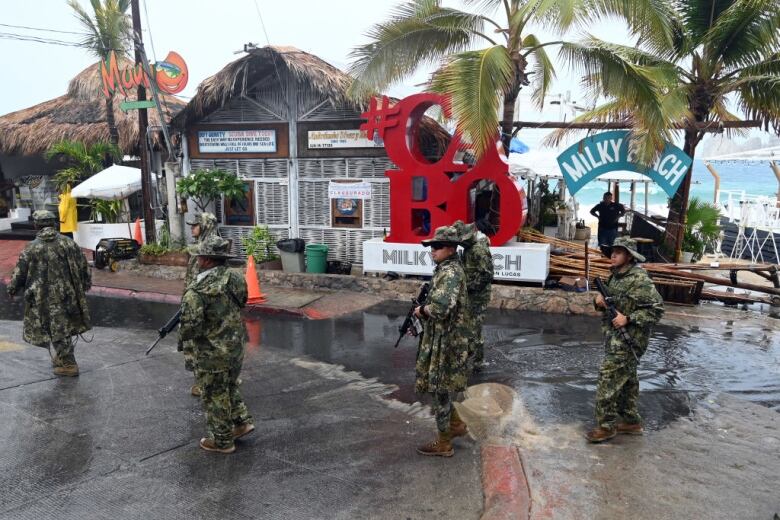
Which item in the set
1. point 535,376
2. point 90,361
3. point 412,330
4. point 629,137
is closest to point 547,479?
point 412,330

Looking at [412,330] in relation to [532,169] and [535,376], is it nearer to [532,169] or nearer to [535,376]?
[535,376]

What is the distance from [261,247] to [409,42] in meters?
5.33

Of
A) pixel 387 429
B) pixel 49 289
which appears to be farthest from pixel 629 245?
pixel 49 289

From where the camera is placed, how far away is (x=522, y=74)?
10.4 meters

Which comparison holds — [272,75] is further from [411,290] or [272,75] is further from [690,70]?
[690,70]

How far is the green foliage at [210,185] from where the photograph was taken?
12.6 m

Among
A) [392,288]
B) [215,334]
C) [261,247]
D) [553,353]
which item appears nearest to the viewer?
[215,334]

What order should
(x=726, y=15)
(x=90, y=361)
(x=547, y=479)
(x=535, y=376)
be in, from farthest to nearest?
(x=726, y=15)
(x=90, y=361)
(x=535, y=376)
(x=547, y=479)

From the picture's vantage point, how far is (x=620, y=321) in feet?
15.6

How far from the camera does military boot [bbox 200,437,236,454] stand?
484 centimetres

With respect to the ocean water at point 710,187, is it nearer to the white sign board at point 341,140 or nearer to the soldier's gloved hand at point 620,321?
the white sign board at point 341,140

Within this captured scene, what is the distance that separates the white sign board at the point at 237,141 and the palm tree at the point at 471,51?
315 centimetres

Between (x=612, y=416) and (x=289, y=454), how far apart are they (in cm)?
267

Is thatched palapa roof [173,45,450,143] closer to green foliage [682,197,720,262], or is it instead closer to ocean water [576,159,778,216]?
green foliage [682,197,720,262]
